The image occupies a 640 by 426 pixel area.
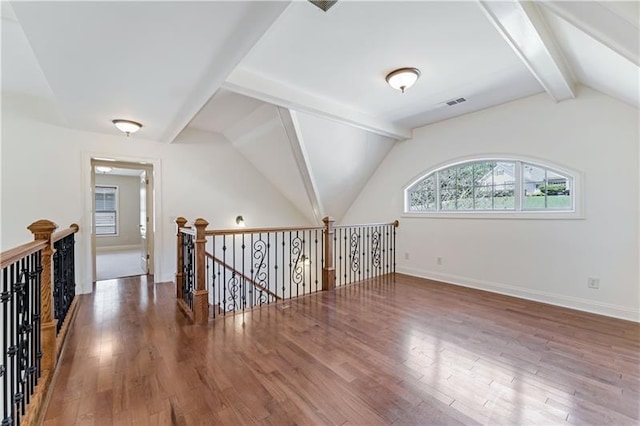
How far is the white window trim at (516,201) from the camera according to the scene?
3531 millimetres

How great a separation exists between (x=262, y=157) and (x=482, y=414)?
492 cm

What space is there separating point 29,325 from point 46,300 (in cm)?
72

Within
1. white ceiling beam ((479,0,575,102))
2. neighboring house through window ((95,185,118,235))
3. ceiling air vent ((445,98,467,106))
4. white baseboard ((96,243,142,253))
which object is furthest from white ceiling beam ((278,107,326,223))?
neighboring house through window ((95,185,118,235))

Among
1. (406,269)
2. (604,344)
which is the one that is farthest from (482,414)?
(406,269)

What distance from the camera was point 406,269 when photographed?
17.5ft

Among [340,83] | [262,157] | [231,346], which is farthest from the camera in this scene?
[262,157]

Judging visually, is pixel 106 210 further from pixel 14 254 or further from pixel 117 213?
pixel 14 254

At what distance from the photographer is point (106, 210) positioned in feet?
30.8

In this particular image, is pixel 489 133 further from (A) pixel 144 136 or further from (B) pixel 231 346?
(A) pixel 144 136

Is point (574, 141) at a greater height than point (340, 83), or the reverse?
point (340, 83)

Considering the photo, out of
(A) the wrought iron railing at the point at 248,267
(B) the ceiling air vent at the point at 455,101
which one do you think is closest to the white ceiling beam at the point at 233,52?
(A) the wrought iron railing at the point at 248,267

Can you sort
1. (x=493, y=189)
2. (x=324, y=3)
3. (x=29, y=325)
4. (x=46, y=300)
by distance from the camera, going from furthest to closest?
(x=493, y=189) → (x=46, y=300) → (x=324, y=3) → (x=29, y=325)

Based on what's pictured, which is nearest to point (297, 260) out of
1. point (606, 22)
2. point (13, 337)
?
point (13, 337)

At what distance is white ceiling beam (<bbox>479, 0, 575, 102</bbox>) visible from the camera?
2.05m
